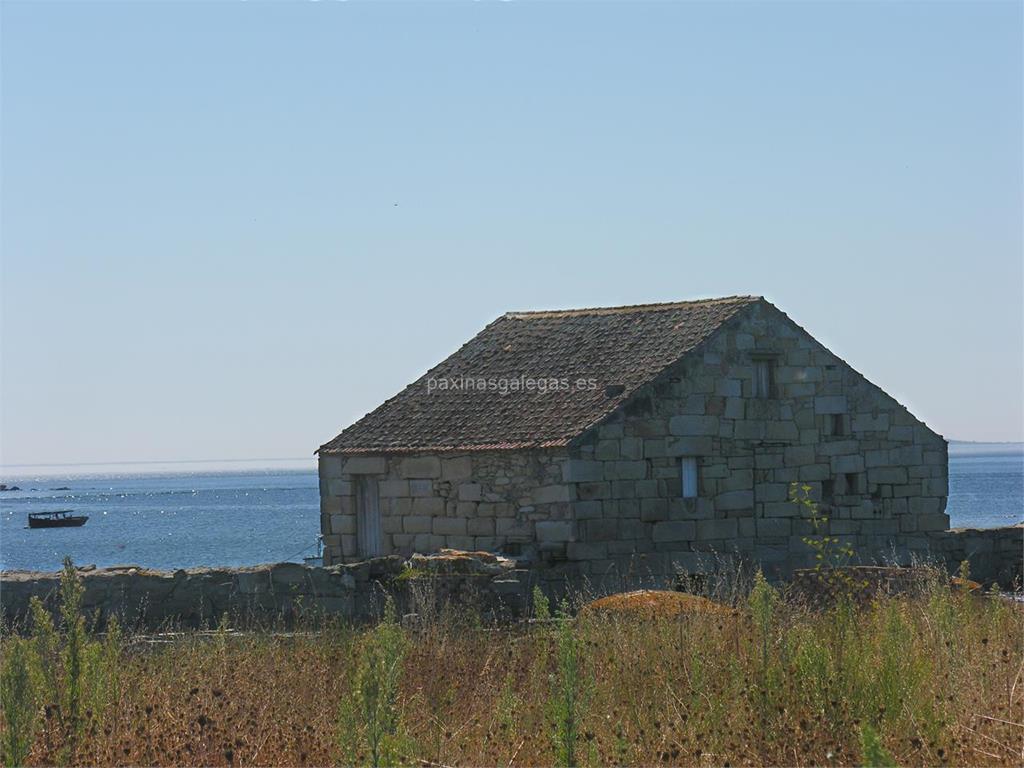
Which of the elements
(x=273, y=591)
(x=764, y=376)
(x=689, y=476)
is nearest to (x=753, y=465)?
(x=689, y=476)

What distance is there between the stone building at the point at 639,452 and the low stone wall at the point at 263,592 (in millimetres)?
4088

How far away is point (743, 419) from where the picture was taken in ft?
73.7

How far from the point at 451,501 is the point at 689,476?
11.8ft

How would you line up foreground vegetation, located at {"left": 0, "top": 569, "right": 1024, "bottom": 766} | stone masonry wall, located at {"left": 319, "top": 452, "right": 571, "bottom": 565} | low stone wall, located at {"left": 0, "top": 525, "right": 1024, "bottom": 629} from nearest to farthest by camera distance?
foreground vegetation, located at {"left": 0, "top": 569, "right": 1024, "bottom": 766}, low stone wall, located at {"left": 0, "top": 525, "right": 1024, "bottom": 629}, stone masonry wall, located at {"left": 319, "top": 452, "right": 571, "bottom": 565}

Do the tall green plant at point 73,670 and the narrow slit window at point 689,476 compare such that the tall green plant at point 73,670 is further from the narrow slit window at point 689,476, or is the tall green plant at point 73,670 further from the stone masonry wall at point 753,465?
the narrow slit window at point 689,476

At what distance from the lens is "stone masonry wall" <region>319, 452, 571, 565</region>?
20797mm

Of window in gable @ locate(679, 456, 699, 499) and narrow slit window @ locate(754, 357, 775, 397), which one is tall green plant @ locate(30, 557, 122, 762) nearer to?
window in gable @ locate(679, 456, 699, 499)

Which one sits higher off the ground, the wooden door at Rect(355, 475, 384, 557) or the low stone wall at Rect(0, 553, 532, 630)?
the wooden door at Rect(355, 475, 384, 557)

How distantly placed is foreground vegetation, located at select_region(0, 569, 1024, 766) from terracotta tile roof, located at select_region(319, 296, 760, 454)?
980 cm

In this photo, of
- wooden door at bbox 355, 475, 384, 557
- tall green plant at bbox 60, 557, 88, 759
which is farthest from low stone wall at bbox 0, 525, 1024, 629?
tall green plant at bbox 60, 557, 88, 759

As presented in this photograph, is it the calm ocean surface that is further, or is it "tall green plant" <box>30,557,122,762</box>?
the calm ocean surface

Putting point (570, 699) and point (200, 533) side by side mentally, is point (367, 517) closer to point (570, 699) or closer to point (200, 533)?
point (570, 699)

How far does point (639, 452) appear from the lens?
69.7 ft

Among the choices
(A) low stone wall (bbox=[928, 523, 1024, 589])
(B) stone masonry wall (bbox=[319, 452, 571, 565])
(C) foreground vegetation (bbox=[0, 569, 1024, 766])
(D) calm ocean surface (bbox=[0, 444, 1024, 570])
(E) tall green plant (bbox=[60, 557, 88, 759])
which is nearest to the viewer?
(C) foreground vegetation (bbox=[0, 569, 1024, 766])
